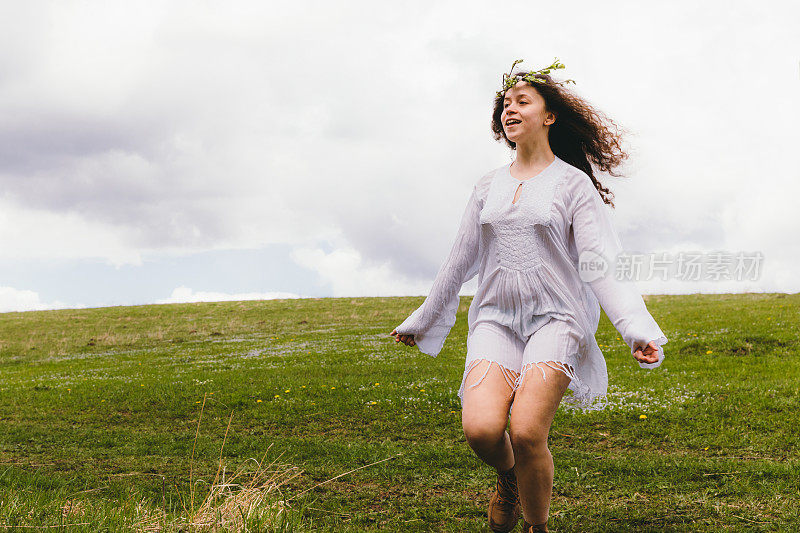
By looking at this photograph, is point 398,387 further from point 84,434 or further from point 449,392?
point 84,434

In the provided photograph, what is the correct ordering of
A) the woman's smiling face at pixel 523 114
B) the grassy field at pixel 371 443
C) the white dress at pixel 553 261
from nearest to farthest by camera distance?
the white dress at pixel 553 261, the woman's smiling face at pixel 523 114, the grassy field at pixel 371 443

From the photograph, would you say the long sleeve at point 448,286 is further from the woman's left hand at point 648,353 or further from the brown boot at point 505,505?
the woman's left hand at point 648,353

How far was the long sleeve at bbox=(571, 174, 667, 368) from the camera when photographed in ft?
12.5

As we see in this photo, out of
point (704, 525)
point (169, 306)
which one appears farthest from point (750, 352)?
point (169, 306)

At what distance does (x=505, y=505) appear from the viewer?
4.56 meters

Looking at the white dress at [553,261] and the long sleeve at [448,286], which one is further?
the long sleeve at [448,286]

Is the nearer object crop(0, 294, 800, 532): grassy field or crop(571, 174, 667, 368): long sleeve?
crop(571, 174, 667, 368): long sleeve

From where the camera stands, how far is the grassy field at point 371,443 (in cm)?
570

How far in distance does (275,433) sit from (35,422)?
554cm

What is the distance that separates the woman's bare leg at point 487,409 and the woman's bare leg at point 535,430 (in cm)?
10

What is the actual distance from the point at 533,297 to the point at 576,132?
145cm

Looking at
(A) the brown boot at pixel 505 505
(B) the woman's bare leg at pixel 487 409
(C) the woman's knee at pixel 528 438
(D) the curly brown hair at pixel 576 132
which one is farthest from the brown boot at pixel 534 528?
(D) the curly brown hair at pixel 576 132

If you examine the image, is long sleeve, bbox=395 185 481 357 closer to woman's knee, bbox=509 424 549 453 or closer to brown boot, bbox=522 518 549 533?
woman's knee, bbox=509 424 549 453

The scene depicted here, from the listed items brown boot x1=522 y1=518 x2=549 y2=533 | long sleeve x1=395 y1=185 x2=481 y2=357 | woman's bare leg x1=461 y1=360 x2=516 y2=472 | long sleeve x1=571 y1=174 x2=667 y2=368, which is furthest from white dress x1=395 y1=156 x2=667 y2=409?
brown boot x1=522 y1=518 x2=549 y2=533
